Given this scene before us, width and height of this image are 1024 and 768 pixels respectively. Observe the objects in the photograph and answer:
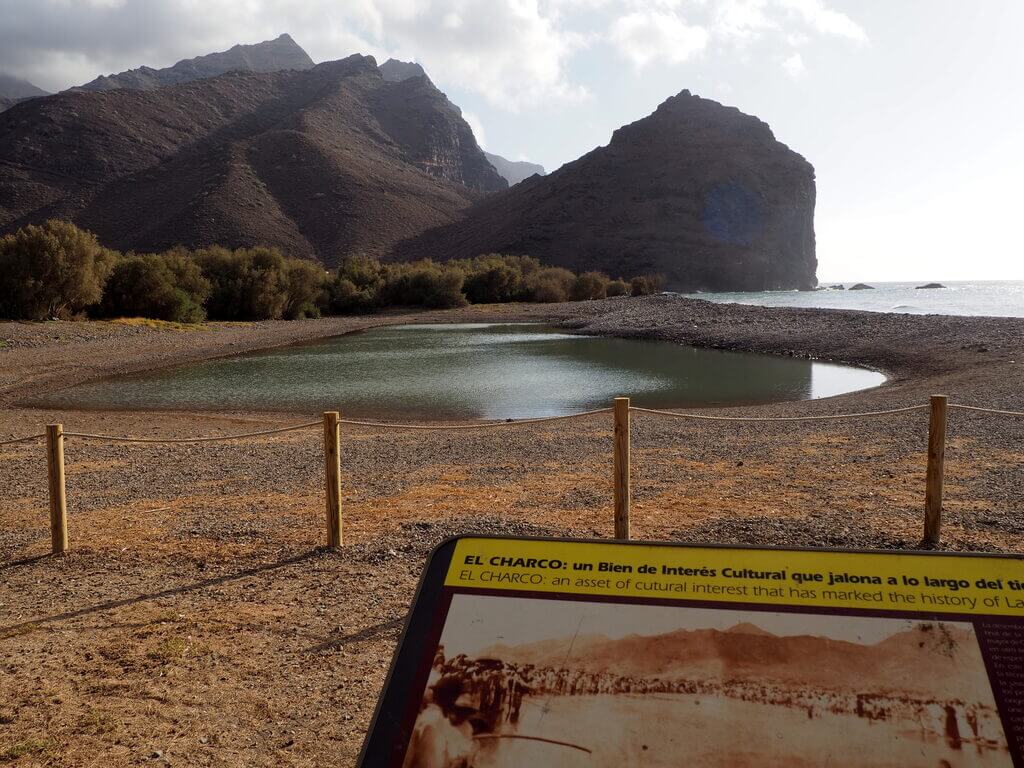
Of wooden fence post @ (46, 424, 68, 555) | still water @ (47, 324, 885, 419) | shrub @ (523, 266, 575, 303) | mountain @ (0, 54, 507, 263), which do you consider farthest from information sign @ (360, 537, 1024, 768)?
mountain @ (0, 54, 507, 263)

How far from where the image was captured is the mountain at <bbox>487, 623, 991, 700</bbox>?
1.97 metres

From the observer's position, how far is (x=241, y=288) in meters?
47.1

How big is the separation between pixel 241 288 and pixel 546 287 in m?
27.4

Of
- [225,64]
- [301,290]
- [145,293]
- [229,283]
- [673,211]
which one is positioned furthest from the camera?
[225,64]

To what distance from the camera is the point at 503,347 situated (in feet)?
108

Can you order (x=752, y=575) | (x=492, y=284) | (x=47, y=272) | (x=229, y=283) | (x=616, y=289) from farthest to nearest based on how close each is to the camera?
1. (x=616, y=289)
2. (x=492, y=284)
3. (x=229, y=283)
4. (x=47, y=272)
5. (x=752, y=575)

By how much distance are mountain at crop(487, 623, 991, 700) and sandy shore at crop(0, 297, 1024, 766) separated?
68.7 inches

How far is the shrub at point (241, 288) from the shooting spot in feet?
154

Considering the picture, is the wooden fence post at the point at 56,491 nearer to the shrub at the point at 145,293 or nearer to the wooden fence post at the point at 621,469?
the wooden fence post at the point at 621,469

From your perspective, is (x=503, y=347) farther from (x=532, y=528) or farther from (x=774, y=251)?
(x=774, y=251)

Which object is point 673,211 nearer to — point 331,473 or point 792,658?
point 331,473

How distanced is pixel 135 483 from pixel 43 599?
3876 millimetres

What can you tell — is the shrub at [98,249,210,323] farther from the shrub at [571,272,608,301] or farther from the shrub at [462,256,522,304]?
the shrub at [571,272,608,301]

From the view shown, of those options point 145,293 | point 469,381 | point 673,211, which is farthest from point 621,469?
point 673,211
